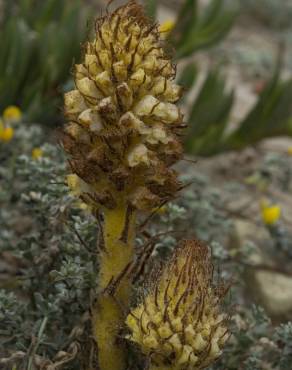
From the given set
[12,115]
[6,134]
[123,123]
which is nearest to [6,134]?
[6,134]

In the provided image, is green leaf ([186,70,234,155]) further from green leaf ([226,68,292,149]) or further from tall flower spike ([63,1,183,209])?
tall flower spike ([63,1,183,209])

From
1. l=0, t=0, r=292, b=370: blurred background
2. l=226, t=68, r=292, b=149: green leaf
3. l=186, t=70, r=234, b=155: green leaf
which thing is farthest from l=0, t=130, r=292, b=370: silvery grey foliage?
l=226, t=68, r=292, b=149: green leaf

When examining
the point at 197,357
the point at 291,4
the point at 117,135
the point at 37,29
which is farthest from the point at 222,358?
the point at 291,4

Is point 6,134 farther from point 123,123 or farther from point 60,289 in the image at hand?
point 123,123

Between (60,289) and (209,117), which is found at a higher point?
(209,117)

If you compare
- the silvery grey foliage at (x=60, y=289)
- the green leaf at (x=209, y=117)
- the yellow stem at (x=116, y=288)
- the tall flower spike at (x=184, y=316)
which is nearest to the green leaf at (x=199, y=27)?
the green leaf at (x=209, y=117)

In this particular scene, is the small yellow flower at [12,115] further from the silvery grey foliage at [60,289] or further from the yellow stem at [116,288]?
the yellow stem at [116,288]
